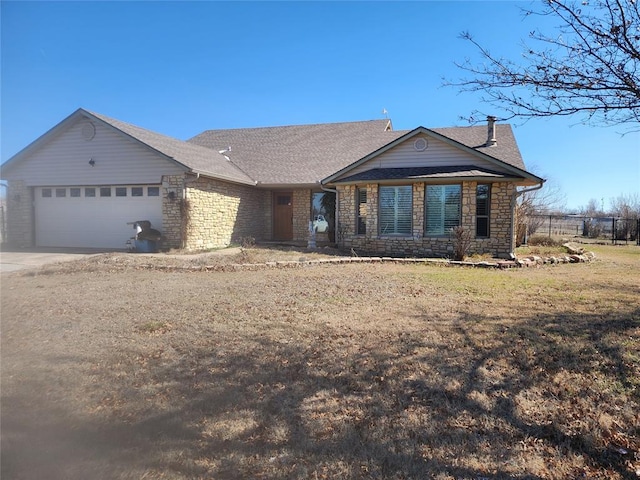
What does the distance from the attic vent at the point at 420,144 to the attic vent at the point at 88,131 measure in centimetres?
1239

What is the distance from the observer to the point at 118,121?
15258 millimetres

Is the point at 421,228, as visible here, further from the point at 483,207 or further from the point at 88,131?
the point at 88,131

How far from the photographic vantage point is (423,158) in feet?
46.2

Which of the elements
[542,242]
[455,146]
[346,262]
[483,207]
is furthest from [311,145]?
[542,242]

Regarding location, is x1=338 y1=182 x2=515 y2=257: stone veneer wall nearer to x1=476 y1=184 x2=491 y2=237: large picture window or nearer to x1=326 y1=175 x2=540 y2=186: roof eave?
x1=476 y1=184 x2=491 y2=237: large picture window

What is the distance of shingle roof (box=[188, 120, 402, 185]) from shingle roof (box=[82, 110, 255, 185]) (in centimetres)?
146

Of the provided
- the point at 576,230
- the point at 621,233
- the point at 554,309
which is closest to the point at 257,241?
the point at 554,309

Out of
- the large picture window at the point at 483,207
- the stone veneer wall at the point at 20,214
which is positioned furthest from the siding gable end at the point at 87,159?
the large picture window at the point at 483,207

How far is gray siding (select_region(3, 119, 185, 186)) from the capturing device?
46.3 ft

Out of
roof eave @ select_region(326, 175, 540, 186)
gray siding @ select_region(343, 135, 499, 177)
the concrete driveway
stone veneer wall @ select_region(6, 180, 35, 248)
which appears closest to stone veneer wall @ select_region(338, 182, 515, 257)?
roof eave @ select_region(326, 175, 540, 186)

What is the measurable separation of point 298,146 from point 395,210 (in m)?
8.34

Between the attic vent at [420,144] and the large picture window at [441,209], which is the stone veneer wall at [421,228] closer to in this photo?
the large picture window at [441,209]

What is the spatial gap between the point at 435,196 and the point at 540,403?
10850 millimetres

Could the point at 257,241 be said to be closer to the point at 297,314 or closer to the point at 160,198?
the point at 160,198
